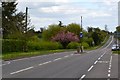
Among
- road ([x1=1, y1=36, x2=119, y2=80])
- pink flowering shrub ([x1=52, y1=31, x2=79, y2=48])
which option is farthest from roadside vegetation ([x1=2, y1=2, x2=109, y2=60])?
road ([x1=1, y1=36, x2=119, y2=80])

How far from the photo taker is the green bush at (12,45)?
57.4m

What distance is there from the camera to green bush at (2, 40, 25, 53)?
188ft

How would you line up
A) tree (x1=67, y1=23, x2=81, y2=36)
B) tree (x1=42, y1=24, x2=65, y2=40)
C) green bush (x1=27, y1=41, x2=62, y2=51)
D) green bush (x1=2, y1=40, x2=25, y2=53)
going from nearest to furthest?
green bush (x1=2, y1=40, x2=25, y2=53) < green bush (x1=27, y1=41, x2=62, y2=51) < tree (x1=42, y1=24, x2=65, y2=40) < tree (x1=67, y1=23, x2=81, y2=36)

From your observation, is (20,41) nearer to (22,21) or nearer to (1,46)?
(1,46)

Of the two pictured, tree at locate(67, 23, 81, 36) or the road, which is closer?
the road

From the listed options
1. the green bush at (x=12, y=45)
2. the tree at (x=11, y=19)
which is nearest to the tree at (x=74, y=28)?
the tree at (x=11, y=19)

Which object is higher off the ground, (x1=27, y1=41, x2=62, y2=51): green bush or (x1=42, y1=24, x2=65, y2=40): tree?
(x1=42, y1=24, x2=65, y2=40): tree

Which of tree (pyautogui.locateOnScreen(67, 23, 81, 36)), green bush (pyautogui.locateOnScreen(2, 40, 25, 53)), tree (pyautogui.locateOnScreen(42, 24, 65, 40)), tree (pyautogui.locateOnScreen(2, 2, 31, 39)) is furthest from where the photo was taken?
tree (pyautogui.locateOnScreen(67, 23, 81, 36))

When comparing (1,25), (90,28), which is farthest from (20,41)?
(90,28)

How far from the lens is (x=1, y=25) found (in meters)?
78.7

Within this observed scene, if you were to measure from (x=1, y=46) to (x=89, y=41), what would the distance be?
80612 millimetres

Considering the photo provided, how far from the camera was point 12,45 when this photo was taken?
199 feet

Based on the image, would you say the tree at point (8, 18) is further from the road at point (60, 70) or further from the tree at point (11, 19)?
the road at point (60, 70)

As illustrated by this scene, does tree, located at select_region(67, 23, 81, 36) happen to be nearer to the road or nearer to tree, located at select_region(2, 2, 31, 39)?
tree, located at select_region(2, 2, 31, 39)
